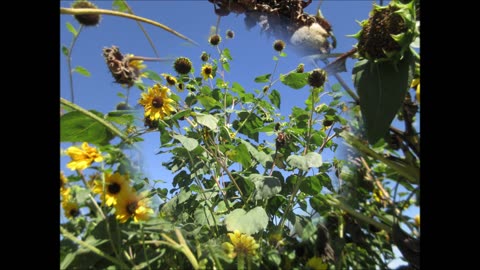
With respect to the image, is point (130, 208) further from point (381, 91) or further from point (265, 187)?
point (381, 91)

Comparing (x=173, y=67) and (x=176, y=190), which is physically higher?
(x=173, y=67)

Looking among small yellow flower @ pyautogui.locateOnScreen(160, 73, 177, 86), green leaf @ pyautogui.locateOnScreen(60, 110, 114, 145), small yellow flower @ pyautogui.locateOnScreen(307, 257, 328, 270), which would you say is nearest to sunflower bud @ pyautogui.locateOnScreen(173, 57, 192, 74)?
small yellow flower @ pyautogui.locateOnScreen(160, 73, 177, 86)

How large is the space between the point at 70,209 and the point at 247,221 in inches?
6.0

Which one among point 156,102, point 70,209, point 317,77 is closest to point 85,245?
point 70,209

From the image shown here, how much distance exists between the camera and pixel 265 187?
425mm

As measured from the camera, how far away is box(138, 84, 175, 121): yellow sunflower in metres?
0.43

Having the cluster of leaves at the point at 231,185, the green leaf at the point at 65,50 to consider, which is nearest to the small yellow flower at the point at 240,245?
the cluster of leaves at the point at 231,185

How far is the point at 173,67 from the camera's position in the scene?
0.45m

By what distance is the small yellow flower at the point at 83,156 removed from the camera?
35 cm

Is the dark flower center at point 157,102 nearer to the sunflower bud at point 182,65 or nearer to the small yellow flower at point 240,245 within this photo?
the sunflower bud at point 182,65
